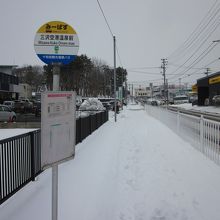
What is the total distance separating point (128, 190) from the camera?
15.4 feet

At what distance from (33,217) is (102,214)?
105 centimetres

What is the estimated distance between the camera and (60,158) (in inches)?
117

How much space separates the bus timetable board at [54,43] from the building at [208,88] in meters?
35.7

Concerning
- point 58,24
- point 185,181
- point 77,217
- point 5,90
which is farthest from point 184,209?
point 5,90

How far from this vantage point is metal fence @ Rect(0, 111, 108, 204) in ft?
13.4

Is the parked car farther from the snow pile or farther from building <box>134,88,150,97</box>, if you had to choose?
building <box>134,88,150,97</box>

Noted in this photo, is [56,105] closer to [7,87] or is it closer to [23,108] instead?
[23,108]

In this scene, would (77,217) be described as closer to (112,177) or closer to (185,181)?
(112,177)

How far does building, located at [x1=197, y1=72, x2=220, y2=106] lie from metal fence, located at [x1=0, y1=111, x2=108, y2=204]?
35.0 metres

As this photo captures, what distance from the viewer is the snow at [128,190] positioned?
378 cm

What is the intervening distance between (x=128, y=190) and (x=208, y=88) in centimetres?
4124

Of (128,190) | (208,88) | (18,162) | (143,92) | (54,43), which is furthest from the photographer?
(143,92)

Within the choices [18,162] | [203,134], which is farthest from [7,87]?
[18,162]

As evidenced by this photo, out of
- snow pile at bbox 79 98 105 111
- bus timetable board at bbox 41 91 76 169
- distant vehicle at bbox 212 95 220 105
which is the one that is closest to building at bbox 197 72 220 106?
distant vehicle at bbox 212 95 220 105
